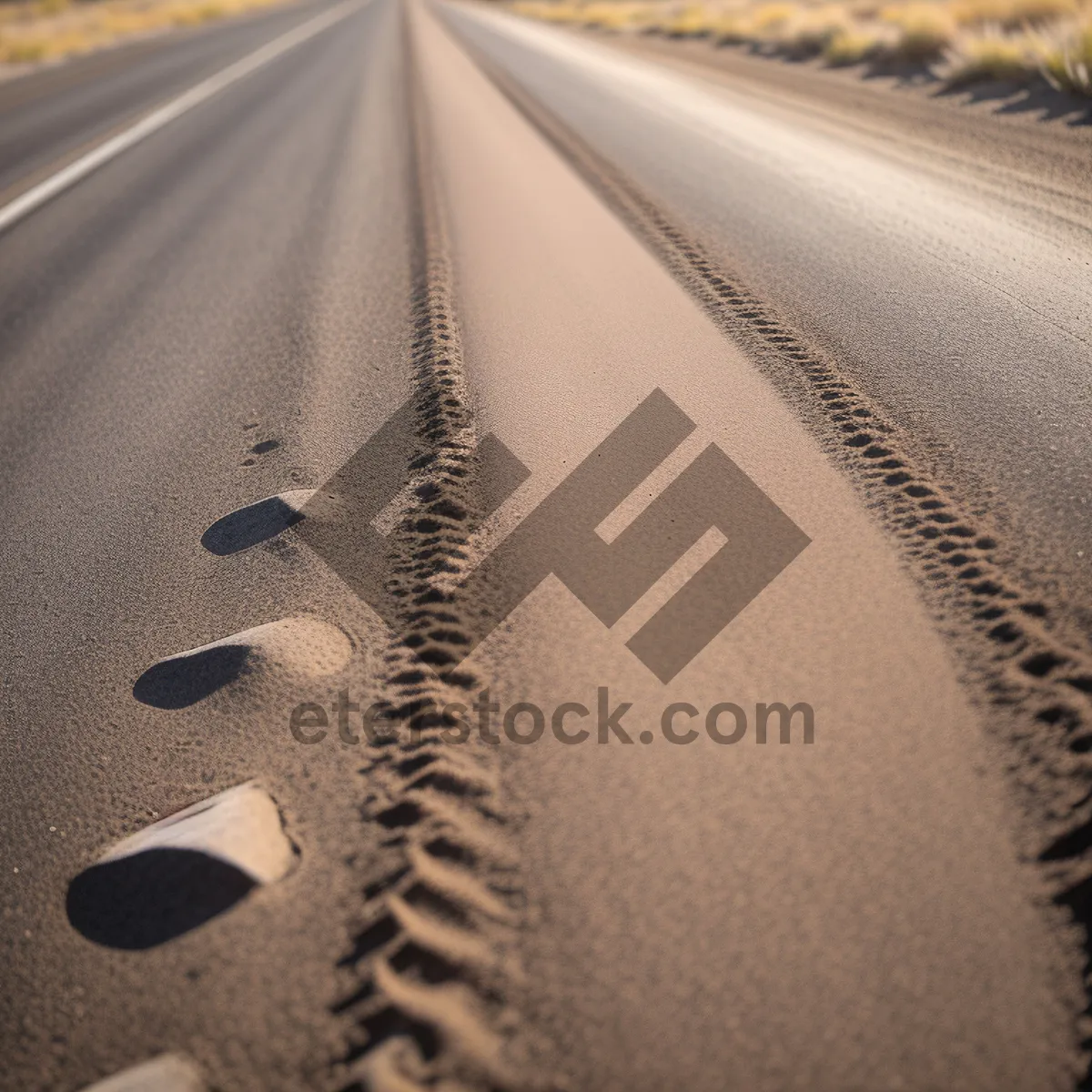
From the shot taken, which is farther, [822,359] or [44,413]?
[44,413]

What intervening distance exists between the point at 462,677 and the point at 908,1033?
1232mm

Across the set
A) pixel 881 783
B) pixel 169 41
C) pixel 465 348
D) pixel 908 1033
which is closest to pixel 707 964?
pixel 908 1033

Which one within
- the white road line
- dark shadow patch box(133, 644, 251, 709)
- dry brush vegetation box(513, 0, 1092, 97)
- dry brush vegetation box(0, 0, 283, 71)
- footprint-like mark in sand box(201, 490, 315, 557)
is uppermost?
dry brush vegetation box(0, 0, 283, 71)

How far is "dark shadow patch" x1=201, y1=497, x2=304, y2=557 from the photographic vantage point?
2.87 m

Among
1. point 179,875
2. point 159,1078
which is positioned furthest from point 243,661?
point 159,1078

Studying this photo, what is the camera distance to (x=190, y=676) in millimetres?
2348

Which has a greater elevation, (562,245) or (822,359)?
(562,245)

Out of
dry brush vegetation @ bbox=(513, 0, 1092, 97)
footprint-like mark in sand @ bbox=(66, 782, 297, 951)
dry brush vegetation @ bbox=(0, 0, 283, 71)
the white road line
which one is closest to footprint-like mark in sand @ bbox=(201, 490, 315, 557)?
footprint-like mark in sand @ bbox=(66, 782, 297, 951)

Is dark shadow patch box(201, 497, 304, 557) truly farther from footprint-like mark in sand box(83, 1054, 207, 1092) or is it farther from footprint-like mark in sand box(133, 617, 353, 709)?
footprint-like mark in sand box(83, 1054, 207, 1092)

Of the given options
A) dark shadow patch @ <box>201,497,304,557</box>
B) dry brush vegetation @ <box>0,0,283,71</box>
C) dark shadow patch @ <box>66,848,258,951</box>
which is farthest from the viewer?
dry brush vegetation @ <box>0,0,283,71</box>

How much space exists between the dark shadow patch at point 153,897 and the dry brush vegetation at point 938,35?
9.21 m

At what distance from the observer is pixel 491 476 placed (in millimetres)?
3010

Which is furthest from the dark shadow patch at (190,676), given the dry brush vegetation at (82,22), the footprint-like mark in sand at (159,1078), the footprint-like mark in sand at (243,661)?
the dry brush vegetation at (82,22)

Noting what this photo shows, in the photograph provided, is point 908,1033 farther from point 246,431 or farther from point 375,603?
point 246,431
